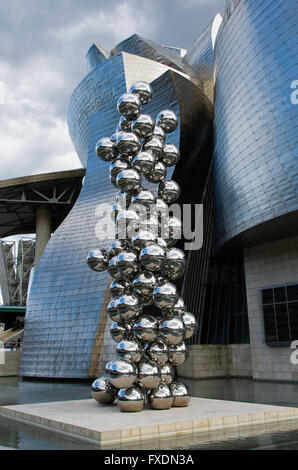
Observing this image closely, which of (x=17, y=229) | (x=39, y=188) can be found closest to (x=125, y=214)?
(x=39, y=188)

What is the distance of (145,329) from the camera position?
7.41 m

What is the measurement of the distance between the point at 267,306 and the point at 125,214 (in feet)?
36.2

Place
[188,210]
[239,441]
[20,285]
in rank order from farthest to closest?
[20,285] < [188,210] < [239,441]

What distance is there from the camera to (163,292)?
764 centimetres

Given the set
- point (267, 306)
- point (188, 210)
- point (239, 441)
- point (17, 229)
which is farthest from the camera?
→ point (17, 229)

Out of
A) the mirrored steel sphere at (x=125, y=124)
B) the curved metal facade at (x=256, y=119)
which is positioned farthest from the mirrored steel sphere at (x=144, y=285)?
the curved metal facade at (x=256, y=119)

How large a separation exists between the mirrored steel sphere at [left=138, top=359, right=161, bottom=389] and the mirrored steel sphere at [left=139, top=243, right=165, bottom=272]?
1661mm

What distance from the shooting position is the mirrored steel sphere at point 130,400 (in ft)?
23.2

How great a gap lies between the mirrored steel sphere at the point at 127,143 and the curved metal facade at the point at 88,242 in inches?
418

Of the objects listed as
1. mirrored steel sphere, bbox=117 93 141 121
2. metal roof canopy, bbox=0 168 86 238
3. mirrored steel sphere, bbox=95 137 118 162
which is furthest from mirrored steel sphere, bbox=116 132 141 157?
metal roof canopy, bbox=0 168 86 238

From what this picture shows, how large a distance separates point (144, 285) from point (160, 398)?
192cm

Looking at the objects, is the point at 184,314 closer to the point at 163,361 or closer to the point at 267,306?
the point at 163,361

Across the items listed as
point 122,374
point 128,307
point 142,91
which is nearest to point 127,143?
point 142,91

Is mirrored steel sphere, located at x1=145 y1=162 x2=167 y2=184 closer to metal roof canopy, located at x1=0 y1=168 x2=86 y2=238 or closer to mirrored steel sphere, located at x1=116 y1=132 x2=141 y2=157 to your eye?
mirrored steel sphere, located at x1=116 y1=132 x2=141 y2=157
